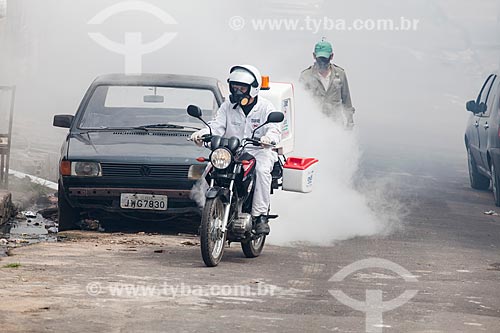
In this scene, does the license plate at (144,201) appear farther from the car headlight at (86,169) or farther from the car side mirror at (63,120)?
the car side mirror at (63,120)

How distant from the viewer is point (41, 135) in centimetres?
2173

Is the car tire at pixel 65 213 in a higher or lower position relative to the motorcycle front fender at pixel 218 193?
lower

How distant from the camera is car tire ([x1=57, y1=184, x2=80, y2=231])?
1284 centimetres

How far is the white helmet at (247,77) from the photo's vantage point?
11359 millimetres

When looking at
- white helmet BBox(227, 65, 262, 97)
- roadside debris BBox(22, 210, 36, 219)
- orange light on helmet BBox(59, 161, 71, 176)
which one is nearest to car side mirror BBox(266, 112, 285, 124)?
white helmet BBox(227, 65, 262, 97)

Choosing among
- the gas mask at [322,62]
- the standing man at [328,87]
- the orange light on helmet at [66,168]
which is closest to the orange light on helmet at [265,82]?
the orange light on helmet at [66,168]

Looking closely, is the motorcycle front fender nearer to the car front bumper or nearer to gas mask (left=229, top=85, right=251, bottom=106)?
gas mask (left=229, top=85, right=251, bottom=106)

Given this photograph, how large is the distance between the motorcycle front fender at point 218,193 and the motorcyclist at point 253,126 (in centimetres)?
57

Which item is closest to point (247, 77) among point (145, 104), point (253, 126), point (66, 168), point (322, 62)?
point (253, 126)

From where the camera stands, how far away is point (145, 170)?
41.6ft

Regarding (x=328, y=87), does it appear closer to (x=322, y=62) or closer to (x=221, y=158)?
(x=322, y=62)

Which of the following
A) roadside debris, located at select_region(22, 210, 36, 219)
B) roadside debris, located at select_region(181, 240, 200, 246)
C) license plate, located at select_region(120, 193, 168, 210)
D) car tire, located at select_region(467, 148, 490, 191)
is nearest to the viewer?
roadside debris, located at select_region(181, 240, 200, 246)

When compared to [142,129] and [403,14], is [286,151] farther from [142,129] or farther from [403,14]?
[403,14]

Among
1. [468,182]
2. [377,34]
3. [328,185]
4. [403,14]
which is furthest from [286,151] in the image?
[377,34]
